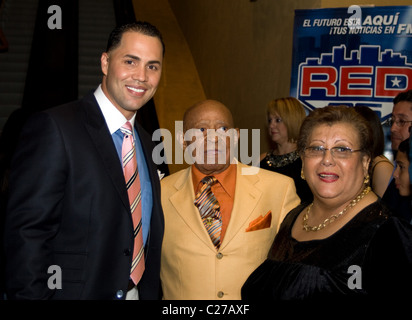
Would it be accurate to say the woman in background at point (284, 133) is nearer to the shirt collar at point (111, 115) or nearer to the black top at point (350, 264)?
the black top at point (350, 264)

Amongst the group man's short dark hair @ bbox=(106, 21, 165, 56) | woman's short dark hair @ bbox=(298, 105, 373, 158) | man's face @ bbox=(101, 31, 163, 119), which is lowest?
woman's short dark hair @ bbox=(298, 105, 373, 158)

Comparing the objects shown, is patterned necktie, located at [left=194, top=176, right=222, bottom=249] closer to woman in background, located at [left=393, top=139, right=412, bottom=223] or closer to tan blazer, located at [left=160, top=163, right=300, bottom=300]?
tan blazer, located at [left=160, top=163, right=300, bottom=300]

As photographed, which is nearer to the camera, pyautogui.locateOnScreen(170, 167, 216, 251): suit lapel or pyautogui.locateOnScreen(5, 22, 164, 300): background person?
pyautogui.locateOnScreen(5, 22, 164, 300): background person

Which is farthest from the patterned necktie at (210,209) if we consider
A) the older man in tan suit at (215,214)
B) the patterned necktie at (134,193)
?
the patterned necktie at (134,193)

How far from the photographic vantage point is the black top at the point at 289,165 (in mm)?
3959

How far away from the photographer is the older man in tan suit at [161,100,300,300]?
2.31 m

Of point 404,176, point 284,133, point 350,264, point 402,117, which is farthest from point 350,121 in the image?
point 284,133

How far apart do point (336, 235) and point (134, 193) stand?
901 mm

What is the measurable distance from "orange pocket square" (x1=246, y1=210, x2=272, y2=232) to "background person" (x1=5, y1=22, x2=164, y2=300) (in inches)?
22.1

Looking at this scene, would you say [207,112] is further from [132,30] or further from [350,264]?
[350,264]

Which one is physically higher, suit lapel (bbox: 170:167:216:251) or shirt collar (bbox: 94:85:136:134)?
shirt collar (bbox: 94:85:136:134)

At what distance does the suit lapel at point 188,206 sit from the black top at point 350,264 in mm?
421

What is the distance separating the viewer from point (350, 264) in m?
1.74

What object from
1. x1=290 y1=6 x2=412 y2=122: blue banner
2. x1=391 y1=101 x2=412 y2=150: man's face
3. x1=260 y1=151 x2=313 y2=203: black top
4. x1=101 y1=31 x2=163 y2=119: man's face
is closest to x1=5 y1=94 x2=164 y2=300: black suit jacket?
x1=101 y1=31 x2=163 y2=119: man's face
